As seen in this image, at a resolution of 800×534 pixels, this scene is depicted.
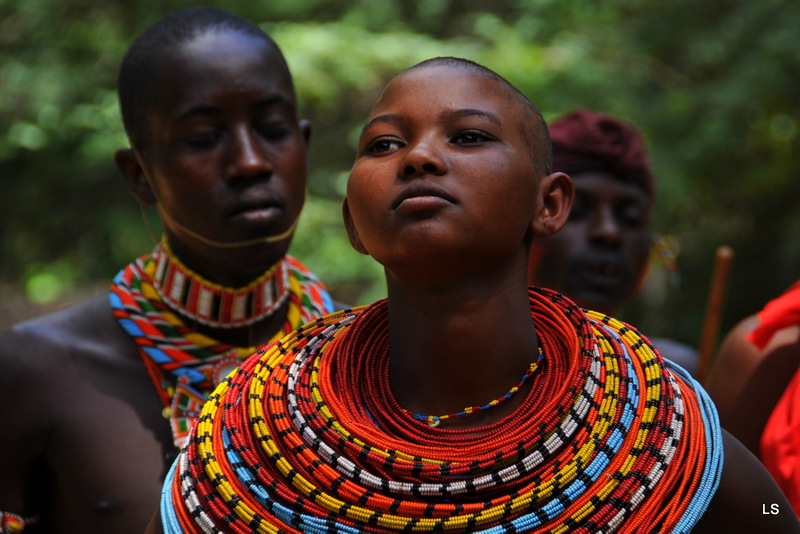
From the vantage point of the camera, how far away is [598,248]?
144 inches

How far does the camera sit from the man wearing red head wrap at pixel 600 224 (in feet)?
12.0

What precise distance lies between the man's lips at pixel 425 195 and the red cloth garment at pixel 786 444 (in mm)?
1358

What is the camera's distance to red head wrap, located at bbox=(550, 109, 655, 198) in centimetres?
377

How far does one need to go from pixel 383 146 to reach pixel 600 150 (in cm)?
203

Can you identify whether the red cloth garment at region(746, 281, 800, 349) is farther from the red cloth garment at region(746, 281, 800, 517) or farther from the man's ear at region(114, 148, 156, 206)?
the man's ear at region(114, 148, 156, 206)

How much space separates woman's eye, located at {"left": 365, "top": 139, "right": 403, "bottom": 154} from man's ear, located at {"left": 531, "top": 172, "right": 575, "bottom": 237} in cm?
Answer: 31

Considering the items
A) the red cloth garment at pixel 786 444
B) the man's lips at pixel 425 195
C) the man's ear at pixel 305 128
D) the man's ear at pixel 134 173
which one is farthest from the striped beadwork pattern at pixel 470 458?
the man's ear at pixel 305 128

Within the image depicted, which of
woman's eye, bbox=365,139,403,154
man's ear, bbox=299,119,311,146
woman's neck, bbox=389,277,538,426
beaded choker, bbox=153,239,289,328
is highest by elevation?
man's ear, bbox=299,119,311,146

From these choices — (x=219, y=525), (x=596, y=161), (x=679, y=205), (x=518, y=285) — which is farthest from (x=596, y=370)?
(x=679, y=205)

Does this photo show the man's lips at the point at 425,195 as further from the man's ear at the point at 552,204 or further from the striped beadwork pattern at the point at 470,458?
the striped beadwork pattern at the point at 470,458

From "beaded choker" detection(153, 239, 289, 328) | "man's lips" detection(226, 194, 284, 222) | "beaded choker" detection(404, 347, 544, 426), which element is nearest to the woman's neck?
"beaded choker" detection(404, 347, 544, 426)

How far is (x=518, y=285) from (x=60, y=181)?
7393 millimetres

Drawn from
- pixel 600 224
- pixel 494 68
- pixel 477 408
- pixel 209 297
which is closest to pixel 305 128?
pixel 209 297

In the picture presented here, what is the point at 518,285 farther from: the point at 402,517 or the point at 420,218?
the point at 402,517
